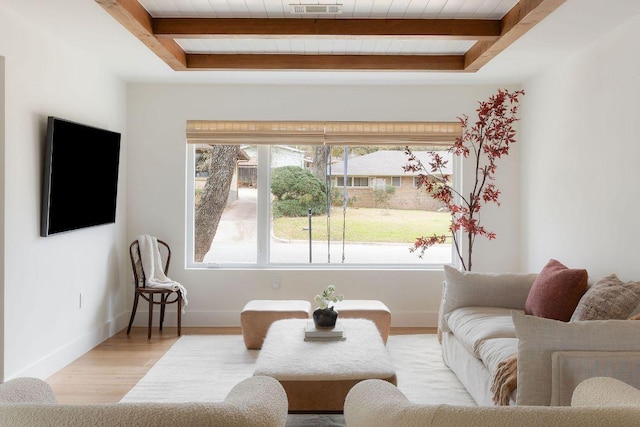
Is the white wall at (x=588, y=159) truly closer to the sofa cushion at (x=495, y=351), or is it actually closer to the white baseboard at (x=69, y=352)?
the sofa cushion at (x=495, y=351)

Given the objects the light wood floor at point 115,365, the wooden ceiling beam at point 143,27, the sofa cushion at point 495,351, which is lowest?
the light wood floor at point 115,365

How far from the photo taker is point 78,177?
15.3 ft

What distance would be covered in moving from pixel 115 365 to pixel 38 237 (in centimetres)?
112

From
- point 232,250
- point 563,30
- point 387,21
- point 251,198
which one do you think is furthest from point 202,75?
point 563,30

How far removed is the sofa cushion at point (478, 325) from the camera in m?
3.75

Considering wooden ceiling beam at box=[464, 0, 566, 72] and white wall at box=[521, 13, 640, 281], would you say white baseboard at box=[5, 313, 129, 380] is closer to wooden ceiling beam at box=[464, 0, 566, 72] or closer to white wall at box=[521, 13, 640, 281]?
wooden ceiling beam at box=[464, 0, 566, 72]

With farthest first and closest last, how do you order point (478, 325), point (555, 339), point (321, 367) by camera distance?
1. point (478, 325)
2. point (321, 367)
3. point (555, 339)

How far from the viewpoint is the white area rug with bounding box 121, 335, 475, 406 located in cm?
395

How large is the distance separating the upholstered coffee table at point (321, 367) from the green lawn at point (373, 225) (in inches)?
91.3

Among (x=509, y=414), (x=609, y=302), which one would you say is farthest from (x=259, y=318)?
(x=509, y=414)

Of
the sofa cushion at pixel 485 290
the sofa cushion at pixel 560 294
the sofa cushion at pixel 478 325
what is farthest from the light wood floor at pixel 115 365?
the sofa cushion at pixel 560 294

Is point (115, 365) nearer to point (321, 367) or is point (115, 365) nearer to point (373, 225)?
point (321, 367)

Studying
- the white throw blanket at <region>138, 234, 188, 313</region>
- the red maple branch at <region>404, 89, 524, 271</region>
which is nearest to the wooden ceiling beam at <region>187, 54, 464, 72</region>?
the red maple branch at <region>404, 89, 524, 271</region>

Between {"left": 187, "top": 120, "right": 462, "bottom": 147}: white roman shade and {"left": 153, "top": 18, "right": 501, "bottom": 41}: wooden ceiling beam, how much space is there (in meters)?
1.98
